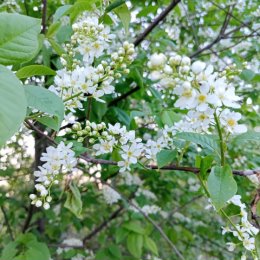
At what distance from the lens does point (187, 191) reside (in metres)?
2.83

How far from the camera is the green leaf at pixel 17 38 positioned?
2.53 feet

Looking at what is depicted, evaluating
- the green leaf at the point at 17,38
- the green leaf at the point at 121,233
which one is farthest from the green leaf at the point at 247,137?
the green leaf at the point at 121,233

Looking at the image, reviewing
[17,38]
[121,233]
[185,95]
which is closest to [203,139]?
[185,95]

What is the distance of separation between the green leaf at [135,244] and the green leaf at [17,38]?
1.62 meters

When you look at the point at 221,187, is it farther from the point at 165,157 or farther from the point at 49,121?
the point at 49,121

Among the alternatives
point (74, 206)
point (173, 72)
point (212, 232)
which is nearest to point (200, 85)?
point (173, 72)

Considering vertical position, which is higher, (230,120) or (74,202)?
(230,120)

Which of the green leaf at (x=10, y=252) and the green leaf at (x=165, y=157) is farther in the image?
the green leaf at (x=10, y=252)

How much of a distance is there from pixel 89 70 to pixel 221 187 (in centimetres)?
43

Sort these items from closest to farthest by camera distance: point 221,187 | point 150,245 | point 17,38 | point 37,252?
1. point 17,38
2. point 221,187
3. point 37,252
4. point 150,245

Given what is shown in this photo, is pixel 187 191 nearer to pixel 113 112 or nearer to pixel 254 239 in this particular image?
pixel 113 112

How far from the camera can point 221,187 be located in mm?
940

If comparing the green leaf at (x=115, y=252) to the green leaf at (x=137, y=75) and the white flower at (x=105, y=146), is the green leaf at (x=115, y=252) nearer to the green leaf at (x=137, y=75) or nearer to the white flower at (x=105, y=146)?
the green leaf at (x=137, y=75)

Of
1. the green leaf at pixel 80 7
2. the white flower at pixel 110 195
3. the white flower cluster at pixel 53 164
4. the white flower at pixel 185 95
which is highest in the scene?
the green leaf at pixel 80 7
